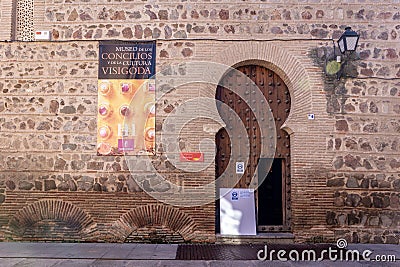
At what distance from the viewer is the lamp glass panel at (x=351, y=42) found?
21.4 ft

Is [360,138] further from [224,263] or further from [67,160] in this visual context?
[67,160]

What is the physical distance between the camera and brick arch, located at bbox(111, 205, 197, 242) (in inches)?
266

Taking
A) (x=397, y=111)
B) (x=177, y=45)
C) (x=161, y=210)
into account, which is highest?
(x=177, y=45)

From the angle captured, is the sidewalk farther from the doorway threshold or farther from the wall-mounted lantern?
the wall-mounted lantern

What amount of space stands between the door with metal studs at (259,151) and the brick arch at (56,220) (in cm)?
269

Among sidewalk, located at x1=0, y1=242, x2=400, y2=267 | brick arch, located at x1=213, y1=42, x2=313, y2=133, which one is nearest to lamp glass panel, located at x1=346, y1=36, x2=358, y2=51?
brick arch, located at x1=213, y1=42, x2=313, y2=133

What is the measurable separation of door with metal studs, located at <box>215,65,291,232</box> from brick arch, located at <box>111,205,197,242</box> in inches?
44.1

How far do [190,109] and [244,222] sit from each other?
7.79 feet

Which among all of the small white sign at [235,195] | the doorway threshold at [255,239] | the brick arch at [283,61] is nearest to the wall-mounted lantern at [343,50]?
the brick arch at [283,61]

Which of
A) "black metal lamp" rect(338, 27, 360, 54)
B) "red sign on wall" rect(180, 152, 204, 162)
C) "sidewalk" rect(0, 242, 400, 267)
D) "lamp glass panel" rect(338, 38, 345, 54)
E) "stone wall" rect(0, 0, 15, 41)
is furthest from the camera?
"stone wall" rect(0, 0, 15, 41)

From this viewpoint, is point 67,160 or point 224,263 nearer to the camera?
point 224,263

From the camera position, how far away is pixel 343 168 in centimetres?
688

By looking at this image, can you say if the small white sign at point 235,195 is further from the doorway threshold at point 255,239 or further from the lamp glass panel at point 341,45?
the lamp glass panel at point 341,45

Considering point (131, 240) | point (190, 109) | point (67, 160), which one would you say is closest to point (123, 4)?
point (190, 109)
